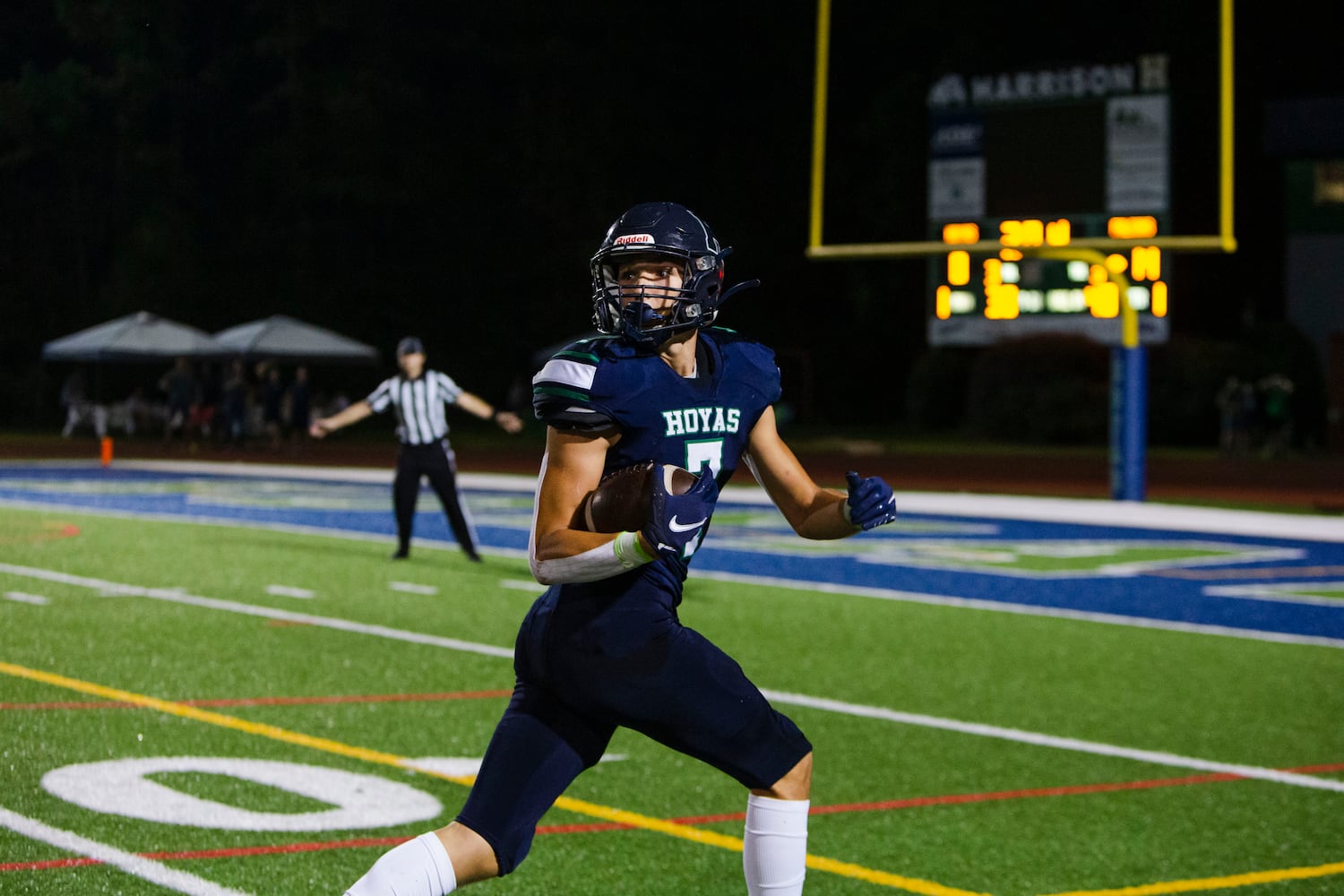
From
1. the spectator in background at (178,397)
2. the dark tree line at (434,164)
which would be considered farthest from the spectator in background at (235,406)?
the dark tree line at (434,164)

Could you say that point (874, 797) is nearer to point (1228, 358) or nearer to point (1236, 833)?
point (1236, 833)

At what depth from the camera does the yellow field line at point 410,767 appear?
5684mm

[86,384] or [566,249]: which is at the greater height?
[566,249]

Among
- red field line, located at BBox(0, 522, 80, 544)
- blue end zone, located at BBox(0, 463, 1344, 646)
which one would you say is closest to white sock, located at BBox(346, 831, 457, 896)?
blue end zone, located at BBox(0, 463, 1344, 646)

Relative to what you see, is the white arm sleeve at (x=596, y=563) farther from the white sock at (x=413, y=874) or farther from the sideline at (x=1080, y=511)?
the sideline at (x=1080, y=511)

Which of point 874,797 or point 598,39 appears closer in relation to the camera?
point 874,797

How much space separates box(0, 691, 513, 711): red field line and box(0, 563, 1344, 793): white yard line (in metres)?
1.14

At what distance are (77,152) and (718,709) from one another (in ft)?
182

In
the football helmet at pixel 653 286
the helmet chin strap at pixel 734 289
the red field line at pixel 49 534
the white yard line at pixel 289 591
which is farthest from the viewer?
the red field line at pixel 49 534

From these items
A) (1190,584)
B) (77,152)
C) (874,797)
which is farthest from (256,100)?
(874,797)

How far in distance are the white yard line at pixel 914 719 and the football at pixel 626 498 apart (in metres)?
4.41

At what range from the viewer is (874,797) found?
682cm

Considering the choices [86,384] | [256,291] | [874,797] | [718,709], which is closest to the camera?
[718,709]

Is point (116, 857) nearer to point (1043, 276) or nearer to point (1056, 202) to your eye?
point (1043, 276)
